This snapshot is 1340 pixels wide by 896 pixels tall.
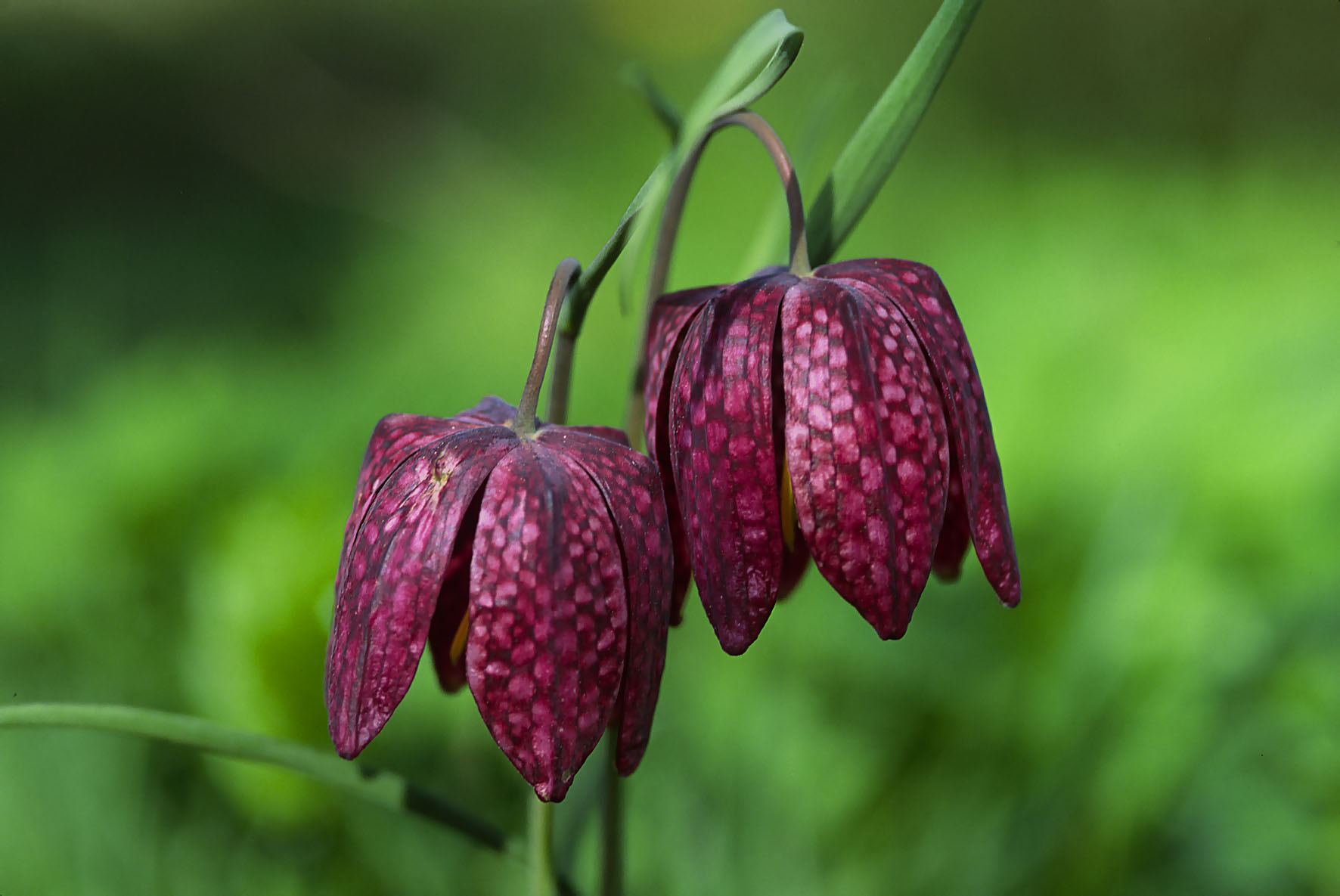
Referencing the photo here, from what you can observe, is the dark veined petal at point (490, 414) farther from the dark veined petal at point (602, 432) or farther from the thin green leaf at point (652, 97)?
the thin green leaf at point (652, 97)

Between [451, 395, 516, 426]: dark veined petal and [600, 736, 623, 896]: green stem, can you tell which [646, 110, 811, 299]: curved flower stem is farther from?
[600, 736, 623, 896]: green stem

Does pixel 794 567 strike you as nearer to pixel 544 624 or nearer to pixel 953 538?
pixel 953 538

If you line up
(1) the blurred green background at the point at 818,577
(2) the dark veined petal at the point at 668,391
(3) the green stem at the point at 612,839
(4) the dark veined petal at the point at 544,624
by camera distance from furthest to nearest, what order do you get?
1. (1) the blurred green background at the point at 818,577
2. (3) the green stem at the point at 612,839
3. (2) the dark veined petal at the point at 668,391
4. (4) the dark veined petal at the point at 544,624

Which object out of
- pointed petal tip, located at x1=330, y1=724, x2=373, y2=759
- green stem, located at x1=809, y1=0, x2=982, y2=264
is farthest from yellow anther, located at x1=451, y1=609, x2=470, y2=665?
green stem, located at x1=809, y1=0, x2=982, y2=264

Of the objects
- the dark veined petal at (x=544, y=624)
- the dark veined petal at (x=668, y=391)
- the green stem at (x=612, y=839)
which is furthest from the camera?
the green stem at (x=612, y=839)

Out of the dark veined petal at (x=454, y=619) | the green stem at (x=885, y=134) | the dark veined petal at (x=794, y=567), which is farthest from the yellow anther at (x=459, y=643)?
the green stem at (x=885, y=134)
